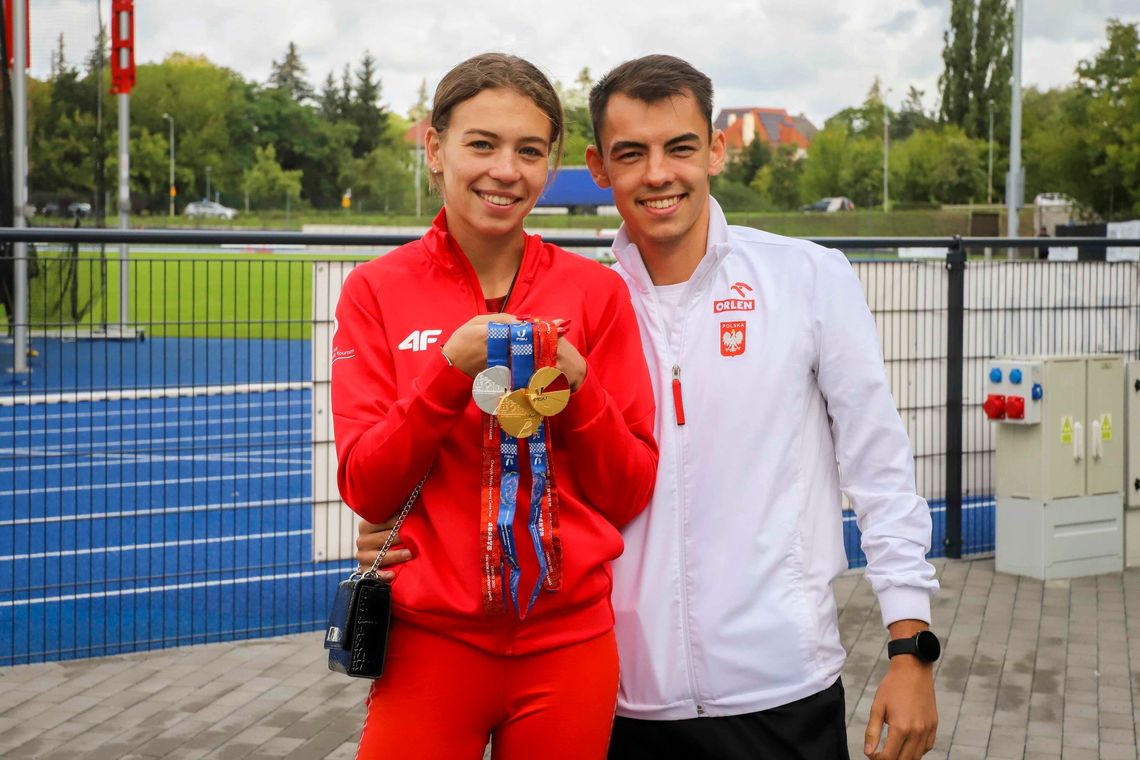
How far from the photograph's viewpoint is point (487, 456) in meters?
2.17

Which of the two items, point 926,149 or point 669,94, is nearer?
point 669,94

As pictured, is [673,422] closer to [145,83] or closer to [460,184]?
[460,184]

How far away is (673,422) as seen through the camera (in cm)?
243

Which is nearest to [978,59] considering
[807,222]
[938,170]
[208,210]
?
[938,170]

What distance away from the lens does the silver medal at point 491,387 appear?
203 cm

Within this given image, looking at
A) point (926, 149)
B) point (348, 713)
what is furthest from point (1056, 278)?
point (926, 149)

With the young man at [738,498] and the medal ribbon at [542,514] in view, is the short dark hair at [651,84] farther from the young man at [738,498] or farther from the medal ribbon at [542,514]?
the medal ribbon at [542,514]

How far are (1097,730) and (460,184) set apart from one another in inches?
165

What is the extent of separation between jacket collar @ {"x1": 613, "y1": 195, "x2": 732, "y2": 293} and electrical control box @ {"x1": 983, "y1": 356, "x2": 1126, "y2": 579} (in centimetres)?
576

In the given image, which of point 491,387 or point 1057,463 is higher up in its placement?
point 491,387

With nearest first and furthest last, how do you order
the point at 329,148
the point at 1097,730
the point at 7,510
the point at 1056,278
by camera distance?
the point at 1097,730, the point at 1056,278, the point at 7,510, the point at 329,148

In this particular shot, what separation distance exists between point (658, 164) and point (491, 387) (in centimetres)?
63

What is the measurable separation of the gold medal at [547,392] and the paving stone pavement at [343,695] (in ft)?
11.3

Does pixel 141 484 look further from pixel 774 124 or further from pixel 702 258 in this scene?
pixel 774 124
